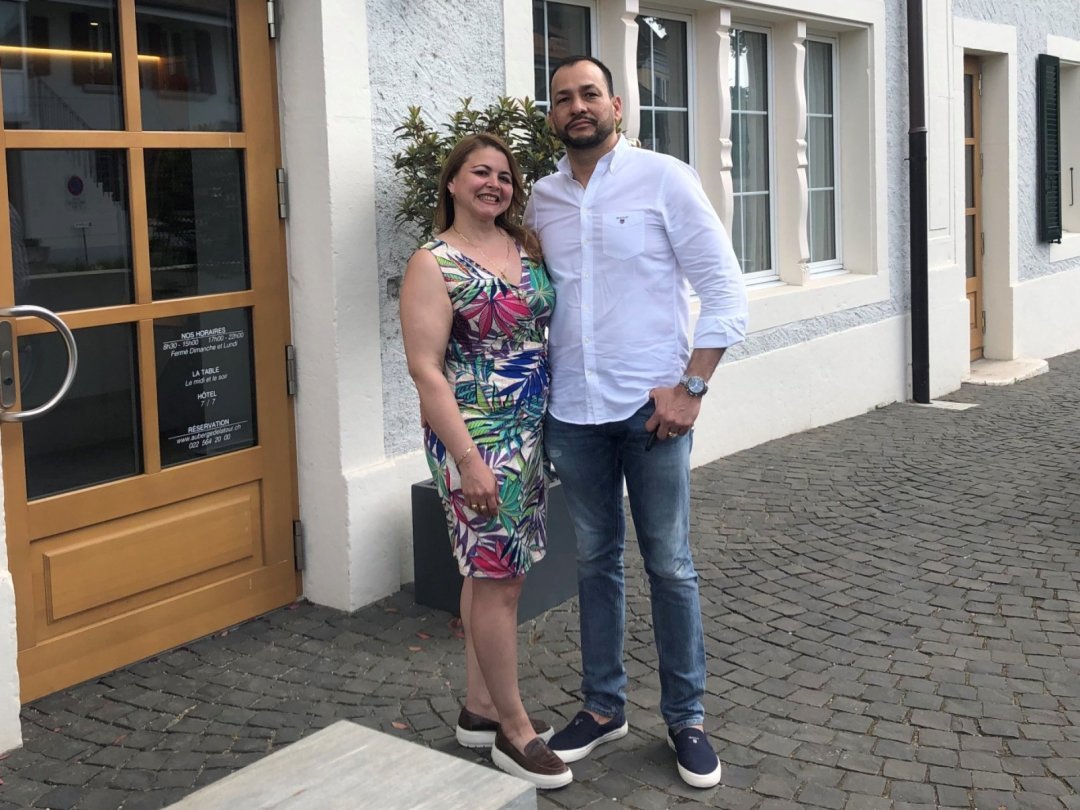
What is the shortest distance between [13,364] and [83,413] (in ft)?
1.29

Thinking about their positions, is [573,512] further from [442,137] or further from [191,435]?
[442,137]

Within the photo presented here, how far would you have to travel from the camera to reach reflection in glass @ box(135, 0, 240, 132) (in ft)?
14.6

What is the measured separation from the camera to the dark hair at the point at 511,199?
11.4ft

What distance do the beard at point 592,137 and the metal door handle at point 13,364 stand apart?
1582 mm

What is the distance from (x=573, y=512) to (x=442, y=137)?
2406mm

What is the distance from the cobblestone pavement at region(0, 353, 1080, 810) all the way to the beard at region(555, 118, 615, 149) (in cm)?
170

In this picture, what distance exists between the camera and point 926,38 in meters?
9.54

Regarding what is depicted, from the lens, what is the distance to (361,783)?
2668mm

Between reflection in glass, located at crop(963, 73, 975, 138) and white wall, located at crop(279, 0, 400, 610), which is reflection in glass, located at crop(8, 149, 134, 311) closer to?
white wall, located at crop(279, 0, 400, 610)

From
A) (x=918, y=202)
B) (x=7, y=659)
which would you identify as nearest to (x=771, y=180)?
(x=918, y=202)

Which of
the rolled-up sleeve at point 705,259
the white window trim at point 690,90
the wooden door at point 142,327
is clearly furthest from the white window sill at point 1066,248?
the rolled-up sleeve at point 705,259

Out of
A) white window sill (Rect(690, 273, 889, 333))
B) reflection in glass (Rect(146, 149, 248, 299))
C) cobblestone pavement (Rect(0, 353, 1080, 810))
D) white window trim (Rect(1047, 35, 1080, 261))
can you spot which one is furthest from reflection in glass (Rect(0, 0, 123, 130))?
white window trim (Rect(1047, 35, 1080, 261))

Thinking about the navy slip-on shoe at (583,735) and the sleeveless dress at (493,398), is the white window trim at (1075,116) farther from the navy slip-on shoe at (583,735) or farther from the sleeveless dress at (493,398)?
the sleeveless dress at (493,398)

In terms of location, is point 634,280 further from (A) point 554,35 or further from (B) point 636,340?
(A) point 554,35
